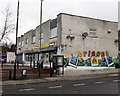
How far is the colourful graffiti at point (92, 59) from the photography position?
23891mm

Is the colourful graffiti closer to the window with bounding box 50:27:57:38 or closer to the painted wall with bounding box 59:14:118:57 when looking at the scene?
the painted wall with bounding box 59:14:118:57

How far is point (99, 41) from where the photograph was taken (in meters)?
26.3

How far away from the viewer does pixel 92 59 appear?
84.0 ft

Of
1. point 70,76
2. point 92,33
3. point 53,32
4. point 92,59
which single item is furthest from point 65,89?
point 92,33

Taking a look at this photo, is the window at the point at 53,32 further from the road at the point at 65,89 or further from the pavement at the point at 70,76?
the road at the point at 65,89

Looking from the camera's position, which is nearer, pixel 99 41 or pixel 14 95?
pixel 14 95

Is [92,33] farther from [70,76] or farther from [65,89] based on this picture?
[65,89]

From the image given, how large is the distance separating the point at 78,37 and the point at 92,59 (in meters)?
3.89

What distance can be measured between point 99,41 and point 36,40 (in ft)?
37.4

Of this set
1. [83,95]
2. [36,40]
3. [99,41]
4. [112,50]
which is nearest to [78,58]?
[99,41]

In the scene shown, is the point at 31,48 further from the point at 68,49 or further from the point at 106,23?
the point at 106,23

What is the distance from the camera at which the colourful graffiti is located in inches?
941

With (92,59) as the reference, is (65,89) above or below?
below

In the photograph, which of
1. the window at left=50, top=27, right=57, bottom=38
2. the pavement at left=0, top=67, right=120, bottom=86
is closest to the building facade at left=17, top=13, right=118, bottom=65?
the window at left=50, top=27, right=57, bottom=38
